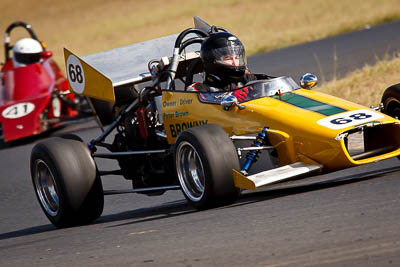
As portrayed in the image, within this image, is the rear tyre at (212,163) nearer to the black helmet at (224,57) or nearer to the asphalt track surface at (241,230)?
the asphalt track surface at (241,230)

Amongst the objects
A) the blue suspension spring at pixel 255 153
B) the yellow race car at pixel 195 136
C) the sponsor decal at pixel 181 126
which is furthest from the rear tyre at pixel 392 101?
the sponsor decal at pixel 181 126

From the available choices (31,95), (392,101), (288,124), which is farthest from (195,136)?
(31,95)

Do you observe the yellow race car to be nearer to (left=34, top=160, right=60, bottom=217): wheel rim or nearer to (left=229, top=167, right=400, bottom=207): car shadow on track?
(left=34, top=160, right=60, bottom=217): wheel rim

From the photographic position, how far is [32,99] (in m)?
16.1

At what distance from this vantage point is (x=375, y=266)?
469cm

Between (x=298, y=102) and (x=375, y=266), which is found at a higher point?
(x=298, y=102)

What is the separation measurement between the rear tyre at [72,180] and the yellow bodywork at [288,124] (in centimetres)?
96

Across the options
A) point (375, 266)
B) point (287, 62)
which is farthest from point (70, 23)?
point (375, 266)

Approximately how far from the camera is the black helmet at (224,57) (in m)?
8.30

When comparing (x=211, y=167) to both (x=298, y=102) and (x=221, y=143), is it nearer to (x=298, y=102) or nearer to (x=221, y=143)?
(x=221, y=143)

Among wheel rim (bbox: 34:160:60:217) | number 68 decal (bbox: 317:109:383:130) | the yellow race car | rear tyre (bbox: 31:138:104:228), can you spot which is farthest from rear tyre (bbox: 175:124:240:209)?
wheel rim (bbox: 34:160:60:217)

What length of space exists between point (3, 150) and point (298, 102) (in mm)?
8915

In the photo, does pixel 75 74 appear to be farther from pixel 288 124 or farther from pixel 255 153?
pixel 288 124

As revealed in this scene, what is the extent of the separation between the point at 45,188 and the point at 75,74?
148 centimetres
